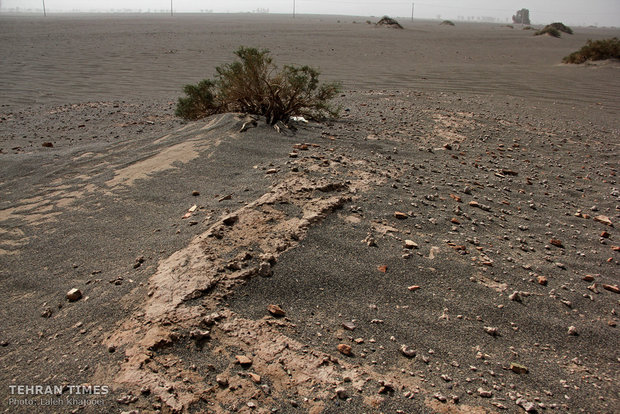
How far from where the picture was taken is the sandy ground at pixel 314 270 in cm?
185

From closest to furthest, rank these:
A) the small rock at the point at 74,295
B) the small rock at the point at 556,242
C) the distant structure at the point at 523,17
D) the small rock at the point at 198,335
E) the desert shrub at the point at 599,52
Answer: the small rock at the point at 198,335, the small rock at the point at 74,295, the small rock at the point at 556,242, the desert shrub at the point at 599,52, the distant structure at the point at 523,17

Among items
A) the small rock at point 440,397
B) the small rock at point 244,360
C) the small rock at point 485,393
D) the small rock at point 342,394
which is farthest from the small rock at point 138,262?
the small rock at point 485,393

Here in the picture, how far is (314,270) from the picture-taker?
8.31 ft


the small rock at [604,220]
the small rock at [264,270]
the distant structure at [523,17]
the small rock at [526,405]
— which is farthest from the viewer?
the distant structure at [523,17]

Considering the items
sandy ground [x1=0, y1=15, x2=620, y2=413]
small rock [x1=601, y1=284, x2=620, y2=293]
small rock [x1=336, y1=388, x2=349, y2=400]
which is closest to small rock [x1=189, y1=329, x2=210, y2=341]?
sandy ground [x1=0, y1=15, x2=620, y2=413]

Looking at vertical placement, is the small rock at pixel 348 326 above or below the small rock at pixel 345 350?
above

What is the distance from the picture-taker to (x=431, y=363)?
199 cm

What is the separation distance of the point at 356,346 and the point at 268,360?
419mm

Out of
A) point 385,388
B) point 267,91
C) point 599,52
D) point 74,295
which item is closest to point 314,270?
point 385,388

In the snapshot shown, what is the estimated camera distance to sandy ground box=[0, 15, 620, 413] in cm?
185

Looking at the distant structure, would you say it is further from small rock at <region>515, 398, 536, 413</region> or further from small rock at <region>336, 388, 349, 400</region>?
small rock at <region>336, 388, 349, 400</region>

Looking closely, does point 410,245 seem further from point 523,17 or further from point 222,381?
point 523,17

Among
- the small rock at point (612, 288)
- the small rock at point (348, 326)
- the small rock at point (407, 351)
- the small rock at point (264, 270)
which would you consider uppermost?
the small rock at point (264, 270)

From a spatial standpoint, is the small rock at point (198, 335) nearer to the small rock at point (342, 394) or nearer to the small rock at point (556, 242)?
the small rock at point (342, 394)
